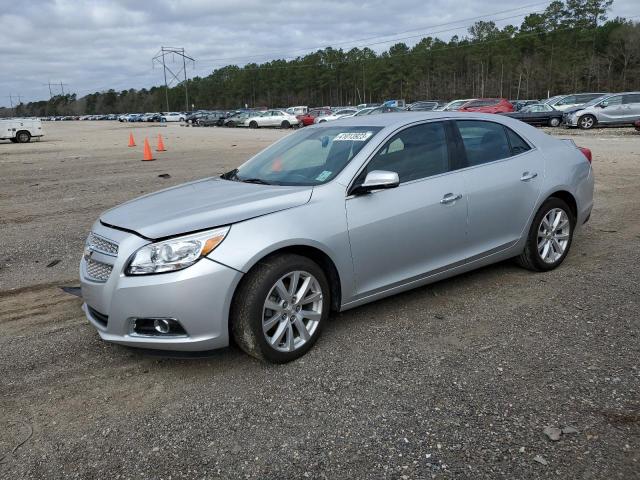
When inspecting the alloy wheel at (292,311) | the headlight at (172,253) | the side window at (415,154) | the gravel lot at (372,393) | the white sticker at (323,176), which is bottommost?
the gravel lot at (372,393)

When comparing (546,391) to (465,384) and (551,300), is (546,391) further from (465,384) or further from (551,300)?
(551,300)

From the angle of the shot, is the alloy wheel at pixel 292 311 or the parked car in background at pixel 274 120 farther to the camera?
the parked car in background at pixel 274 120

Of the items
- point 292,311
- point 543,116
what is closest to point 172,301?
point 292,311

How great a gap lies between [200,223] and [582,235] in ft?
16.4

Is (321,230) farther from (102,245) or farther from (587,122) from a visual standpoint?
(587,122)

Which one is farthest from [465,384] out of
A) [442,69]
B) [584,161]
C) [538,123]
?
[442,69]

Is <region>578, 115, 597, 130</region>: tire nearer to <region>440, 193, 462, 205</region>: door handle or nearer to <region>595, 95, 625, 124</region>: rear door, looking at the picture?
<region>595, 95, 625, 124</region>: rear door

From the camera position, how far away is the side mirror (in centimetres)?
383

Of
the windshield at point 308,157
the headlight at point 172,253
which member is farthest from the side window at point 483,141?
the headlight at point 172,253

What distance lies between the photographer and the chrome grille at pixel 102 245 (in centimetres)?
349

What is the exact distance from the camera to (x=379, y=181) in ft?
12.6

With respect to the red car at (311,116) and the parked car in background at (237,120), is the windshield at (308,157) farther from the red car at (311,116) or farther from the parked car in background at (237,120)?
the parked car in background at (237,120)

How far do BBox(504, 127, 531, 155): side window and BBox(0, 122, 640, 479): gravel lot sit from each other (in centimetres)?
115

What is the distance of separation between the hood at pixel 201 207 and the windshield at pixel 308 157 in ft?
0.74
